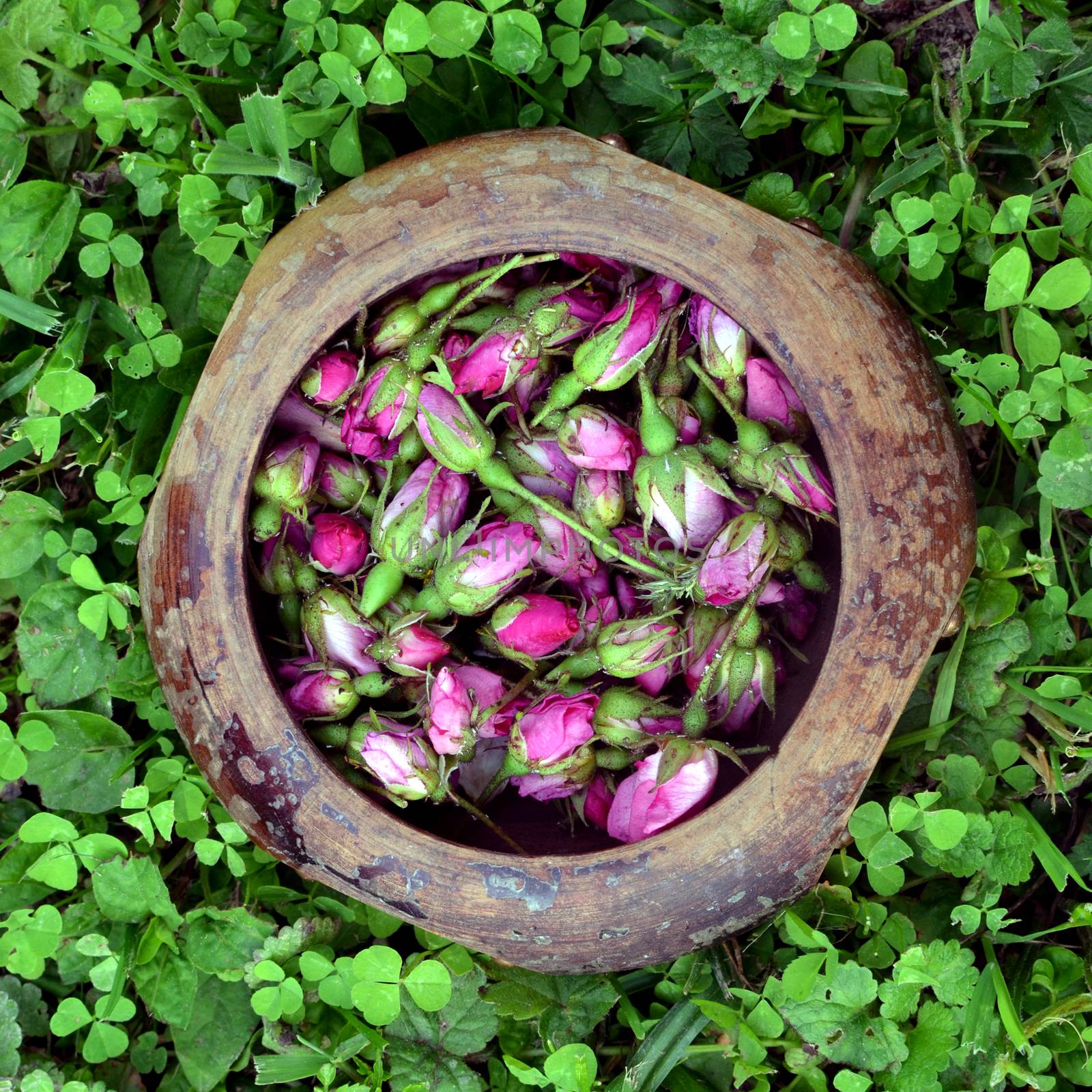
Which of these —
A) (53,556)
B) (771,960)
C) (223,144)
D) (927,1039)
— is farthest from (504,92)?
(927,1039)

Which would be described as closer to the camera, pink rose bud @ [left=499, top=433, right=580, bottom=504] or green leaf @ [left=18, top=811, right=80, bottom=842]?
pink rose bud @ [left=499, top=433, right=580, bottom=504]

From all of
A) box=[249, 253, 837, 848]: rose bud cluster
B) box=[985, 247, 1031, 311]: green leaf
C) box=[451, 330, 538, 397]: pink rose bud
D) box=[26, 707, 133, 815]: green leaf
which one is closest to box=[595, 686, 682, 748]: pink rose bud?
box=[249, 253, 837, 848]: rose bud cluster

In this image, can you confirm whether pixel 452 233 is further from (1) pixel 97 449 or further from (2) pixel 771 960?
(2) pixel 771 960

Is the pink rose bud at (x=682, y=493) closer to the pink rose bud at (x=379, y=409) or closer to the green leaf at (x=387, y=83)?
the pink rose bud at (x=379, y=409)

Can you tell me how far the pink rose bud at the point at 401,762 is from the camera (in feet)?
3.47

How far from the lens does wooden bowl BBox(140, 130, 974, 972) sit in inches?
38.3

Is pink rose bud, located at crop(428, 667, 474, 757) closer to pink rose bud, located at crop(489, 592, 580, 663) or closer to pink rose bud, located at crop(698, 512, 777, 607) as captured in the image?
pink rose bud, located at crop(489, 592, 580, 663)

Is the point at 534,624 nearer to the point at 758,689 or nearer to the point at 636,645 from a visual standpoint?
the point at 636,645

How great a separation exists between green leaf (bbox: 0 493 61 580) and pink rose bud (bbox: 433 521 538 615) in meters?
0.67

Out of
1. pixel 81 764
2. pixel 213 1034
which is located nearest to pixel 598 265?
pixel 81 764

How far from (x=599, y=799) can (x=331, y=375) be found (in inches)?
20.9

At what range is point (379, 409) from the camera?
1049 millimetres

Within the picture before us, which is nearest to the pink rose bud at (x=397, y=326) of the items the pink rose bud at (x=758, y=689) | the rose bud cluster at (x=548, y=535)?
the rose bud cluster at (x=548, y=535)

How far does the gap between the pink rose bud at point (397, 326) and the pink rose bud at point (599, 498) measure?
22 centimetres
